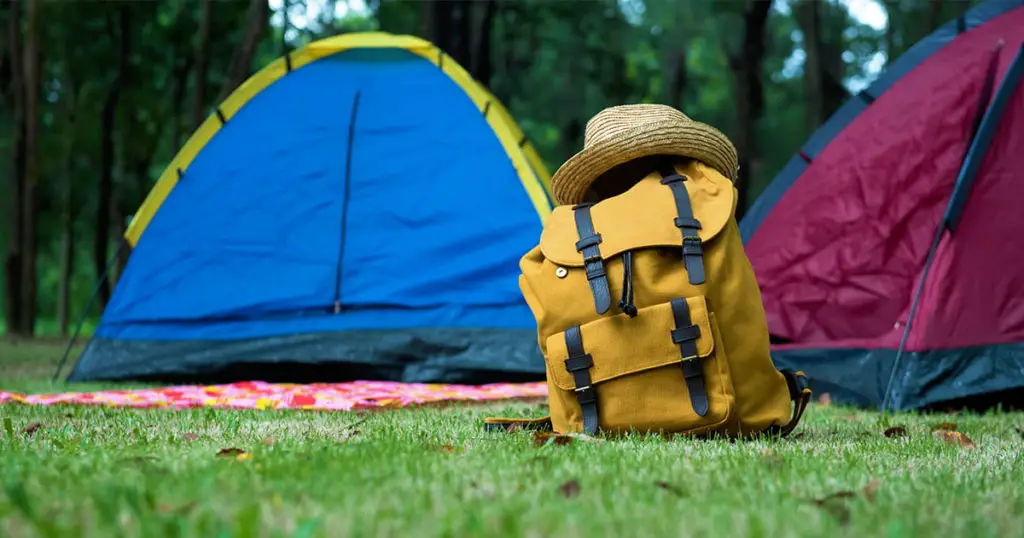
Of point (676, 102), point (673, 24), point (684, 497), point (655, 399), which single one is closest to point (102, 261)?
point (676, 102)

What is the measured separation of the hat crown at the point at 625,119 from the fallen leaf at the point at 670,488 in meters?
1.34

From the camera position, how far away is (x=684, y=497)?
1726 mm

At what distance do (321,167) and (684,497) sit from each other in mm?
4315

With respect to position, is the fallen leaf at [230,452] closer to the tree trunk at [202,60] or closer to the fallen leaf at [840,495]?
the fallen leaf at [840,495]

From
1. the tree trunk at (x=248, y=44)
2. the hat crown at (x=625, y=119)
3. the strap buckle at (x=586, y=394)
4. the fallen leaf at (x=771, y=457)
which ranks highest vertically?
the tree trunk at (x=248, y=44)

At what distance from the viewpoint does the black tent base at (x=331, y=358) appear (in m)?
5.20

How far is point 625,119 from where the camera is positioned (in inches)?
118

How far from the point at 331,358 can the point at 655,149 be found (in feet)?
9.28

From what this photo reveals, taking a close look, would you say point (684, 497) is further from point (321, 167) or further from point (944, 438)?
point (321, 167)

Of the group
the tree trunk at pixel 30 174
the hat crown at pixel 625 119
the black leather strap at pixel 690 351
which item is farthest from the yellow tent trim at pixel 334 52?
the tree trunk at pixel 30 174

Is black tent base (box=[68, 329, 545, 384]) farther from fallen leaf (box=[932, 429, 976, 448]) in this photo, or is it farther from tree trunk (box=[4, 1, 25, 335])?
tree trunk (box=[4, 1, 25, 335])

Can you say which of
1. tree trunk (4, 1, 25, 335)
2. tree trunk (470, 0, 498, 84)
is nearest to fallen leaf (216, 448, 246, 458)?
tree trunk (470, 0, 498, 84)

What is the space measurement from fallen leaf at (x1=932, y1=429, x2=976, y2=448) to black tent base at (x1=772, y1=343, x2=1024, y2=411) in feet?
3.08

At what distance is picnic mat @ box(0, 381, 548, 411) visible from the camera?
3781mm
